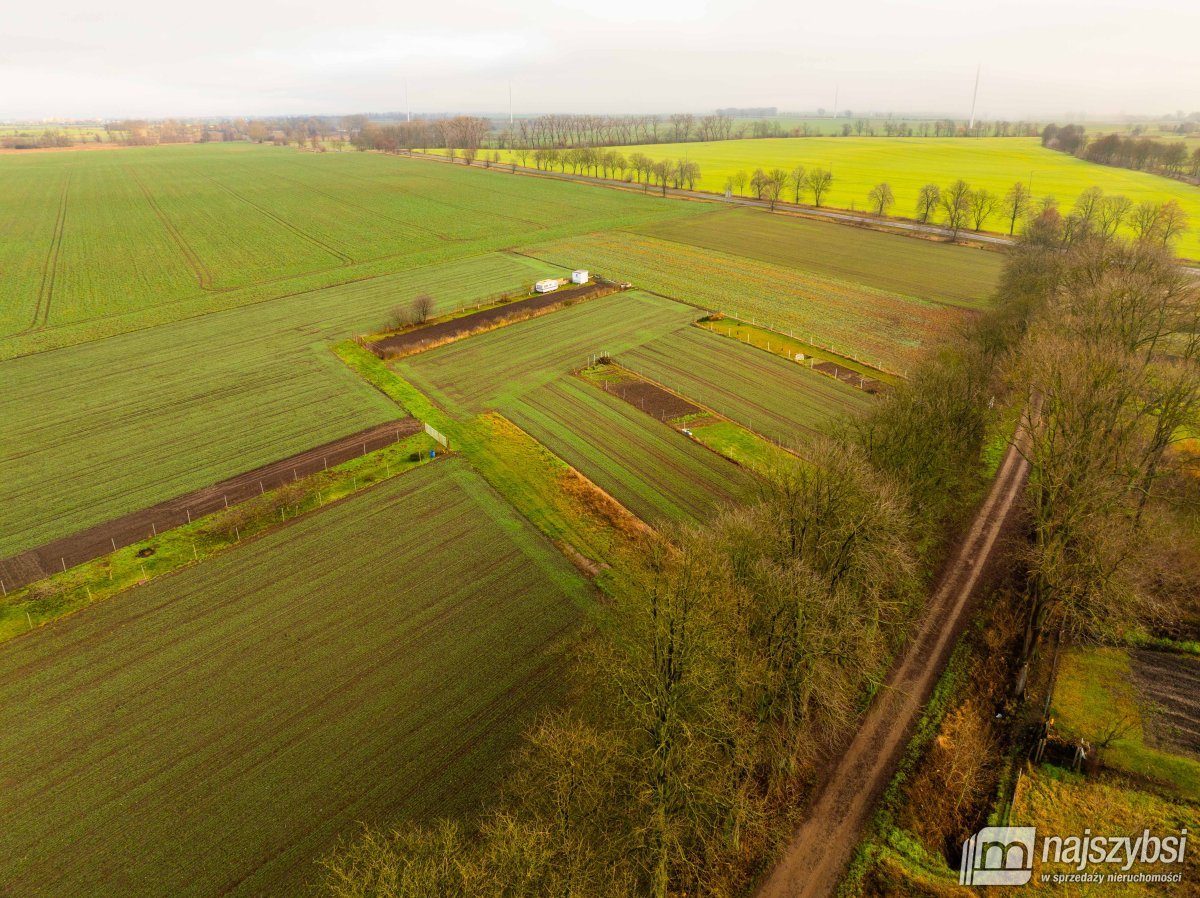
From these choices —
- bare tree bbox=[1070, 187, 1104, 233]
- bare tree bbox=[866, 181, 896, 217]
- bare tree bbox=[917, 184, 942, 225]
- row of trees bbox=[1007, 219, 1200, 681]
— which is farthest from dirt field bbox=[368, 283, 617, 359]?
bare tree bbox=[866, 181, 896, 217]

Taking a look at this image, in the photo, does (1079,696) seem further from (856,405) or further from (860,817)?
(856,405)

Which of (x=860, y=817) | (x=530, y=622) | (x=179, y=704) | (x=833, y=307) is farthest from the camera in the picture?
(x=833, y=307)

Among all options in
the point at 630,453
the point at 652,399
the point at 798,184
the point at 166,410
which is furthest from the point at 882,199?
the point at 166,410

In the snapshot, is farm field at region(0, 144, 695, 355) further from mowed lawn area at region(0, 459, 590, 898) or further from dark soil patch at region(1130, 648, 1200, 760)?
dark soil patch at region(1130, 648, 1200, 760)

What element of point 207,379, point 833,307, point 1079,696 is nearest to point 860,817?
point 1079,696

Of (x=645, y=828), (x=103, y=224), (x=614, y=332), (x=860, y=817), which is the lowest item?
(x=860, y=817)

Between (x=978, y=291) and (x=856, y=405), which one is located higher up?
(x=978, y=291)

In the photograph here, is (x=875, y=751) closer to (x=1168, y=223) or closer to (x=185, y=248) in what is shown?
(x=1168, y=223)
